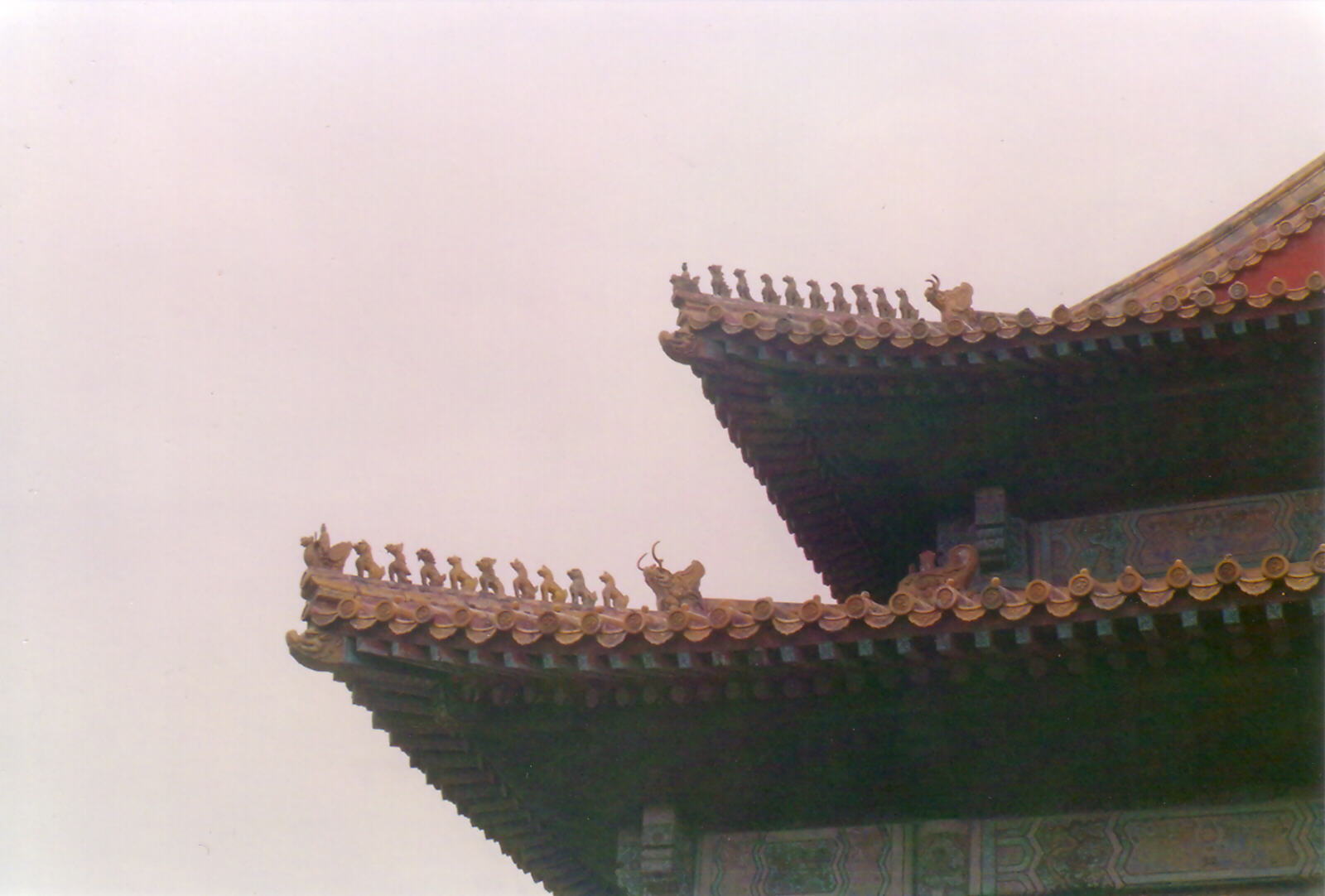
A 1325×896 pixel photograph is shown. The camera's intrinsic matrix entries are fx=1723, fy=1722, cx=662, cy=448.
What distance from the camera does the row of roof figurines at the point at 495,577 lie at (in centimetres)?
1035

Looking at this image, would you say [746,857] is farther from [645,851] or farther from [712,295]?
[712,295]

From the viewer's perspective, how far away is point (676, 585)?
35.9 ft

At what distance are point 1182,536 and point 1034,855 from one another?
3.10 m

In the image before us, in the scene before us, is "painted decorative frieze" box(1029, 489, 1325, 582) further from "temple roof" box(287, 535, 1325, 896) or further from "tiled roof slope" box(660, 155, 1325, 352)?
"temple roof" box(287, 535, 1325, 896)

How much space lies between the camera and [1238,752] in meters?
10.0

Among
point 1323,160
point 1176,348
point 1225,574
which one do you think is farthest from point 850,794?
point 1323,160

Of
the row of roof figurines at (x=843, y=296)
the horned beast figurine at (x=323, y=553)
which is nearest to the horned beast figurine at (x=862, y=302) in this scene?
the row of roof figurines at (x=843, y=296)

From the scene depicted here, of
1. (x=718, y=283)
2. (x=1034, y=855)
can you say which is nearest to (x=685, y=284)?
(x=718, y=283)

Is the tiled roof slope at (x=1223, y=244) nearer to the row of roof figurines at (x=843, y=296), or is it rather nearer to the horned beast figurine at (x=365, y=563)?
the row of roof figurines at (x=843, y=296)

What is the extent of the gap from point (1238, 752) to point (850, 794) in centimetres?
232

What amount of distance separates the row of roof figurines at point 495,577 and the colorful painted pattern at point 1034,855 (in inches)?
65.1

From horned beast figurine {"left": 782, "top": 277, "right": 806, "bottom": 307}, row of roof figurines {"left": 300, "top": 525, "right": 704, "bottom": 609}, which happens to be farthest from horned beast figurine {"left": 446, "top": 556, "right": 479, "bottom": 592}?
horned beast figurine {"left": 782, "top": 277, "right": 806, "bottom": 307}

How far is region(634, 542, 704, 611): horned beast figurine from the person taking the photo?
1090 cm

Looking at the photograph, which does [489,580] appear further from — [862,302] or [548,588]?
[862,302]
